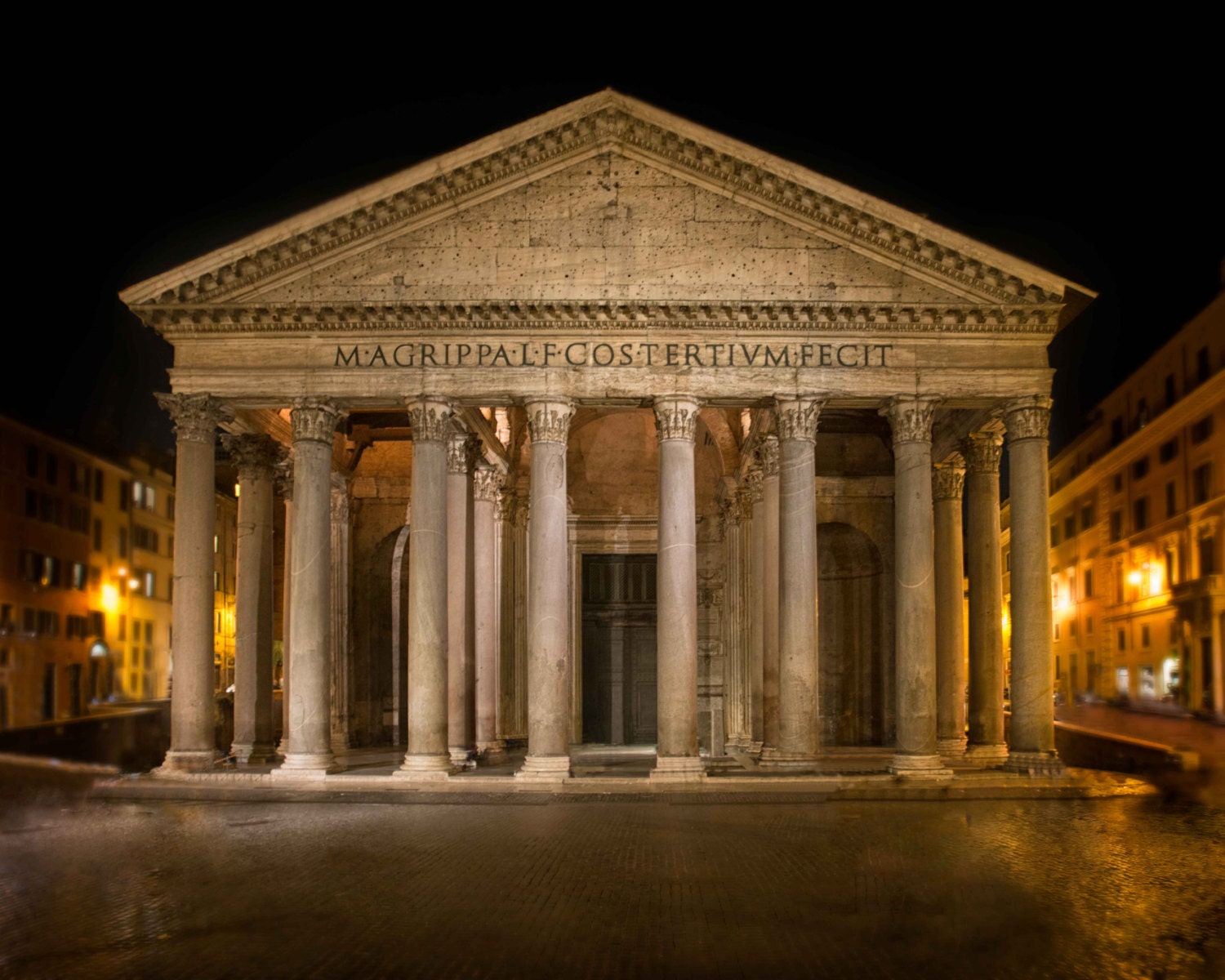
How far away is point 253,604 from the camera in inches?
955

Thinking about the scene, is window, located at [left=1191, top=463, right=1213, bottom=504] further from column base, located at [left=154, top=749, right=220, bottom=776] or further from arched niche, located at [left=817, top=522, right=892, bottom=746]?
column base, located at [left=154, top=749, right=220, bottom=776]

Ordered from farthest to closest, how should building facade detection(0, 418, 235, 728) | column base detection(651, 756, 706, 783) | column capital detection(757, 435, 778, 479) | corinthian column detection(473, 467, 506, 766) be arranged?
building facade detection(0, 418, 235, 728) → corinthian column detection(473, 467, 506, 766) → column capital detection(757, 435, 778, 479) → column base detection(651, 756, 706, 783)

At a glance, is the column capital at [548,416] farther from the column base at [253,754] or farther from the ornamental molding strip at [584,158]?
the column base at [253,754]

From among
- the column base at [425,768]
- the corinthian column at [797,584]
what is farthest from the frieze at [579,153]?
the column base at [425,768]

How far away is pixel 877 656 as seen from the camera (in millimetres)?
28984

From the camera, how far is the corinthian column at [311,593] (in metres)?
21.2

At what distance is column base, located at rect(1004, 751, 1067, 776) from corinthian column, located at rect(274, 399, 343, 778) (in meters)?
12.0

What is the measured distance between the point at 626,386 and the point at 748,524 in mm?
8455

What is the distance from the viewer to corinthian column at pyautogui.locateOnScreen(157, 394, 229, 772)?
21.5 metres

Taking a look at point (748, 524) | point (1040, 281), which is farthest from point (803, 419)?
point (748, 524)

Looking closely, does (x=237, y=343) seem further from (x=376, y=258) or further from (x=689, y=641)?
(x=689, y=641)

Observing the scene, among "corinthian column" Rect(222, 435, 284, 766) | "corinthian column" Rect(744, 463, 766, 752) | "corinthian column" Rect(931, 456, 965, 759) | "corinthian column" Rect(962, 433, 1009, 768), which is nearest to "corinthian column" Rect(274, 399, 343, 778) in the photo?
"corinthian column" Rect(222, 435, 284, 766)

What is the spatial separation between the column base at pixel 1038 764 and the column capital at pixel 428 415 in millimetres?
11676

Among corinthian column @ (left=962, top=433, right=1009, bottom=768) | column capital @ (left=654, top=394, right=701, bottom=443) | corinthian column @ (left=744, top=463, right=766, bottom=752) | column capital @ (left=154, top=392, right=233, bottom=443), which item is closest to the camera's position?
column capital @ (left=654, top=394, right=701, bottom=443)
